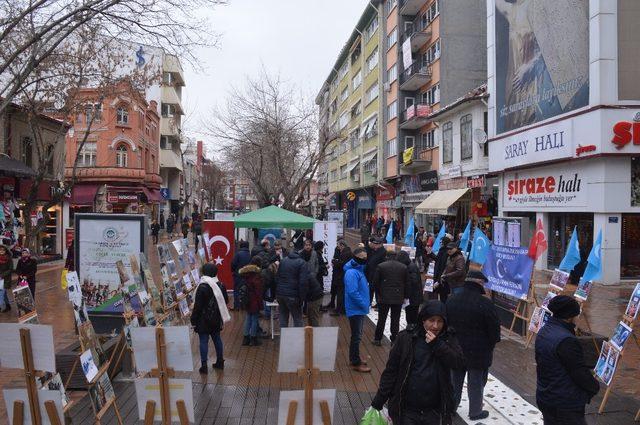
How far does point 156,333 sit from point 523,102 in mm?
20454

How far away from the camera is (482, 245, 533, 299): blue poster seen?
10039 millimetres

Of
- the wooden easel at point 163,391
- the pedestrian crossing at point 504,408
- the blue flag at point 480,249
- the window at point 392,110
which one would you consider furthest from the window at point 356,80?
the wooden easel at point 163,391

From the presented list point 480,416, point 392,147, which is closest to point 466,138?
point 392,147

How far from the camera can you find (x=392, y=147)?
4059 cm

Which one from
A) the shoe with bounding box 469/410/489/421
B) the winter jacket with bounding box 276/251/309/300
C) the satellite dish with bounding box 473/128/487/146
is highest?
the satellite dish with bounding box 473/128/487/146

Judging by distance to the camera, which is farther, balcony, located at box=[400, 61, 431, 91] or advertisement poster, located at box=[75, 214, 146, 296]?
balcony, located at box=[400, 61, 431, 91]

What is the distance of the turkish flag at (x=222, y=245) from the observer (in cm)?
1465

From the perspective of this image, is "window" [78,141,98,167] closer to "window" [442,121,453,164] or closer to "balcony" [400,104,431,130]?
"balcony" [400,104,431,130]

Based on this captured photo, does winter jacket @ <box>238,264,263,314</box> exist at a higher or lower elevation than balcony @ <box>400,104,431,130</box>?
lower

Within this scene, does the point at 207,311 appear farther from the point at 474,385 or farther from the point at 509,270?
the point at 509,270

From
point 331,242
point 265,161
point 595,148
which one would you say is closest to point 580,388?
point 331,242

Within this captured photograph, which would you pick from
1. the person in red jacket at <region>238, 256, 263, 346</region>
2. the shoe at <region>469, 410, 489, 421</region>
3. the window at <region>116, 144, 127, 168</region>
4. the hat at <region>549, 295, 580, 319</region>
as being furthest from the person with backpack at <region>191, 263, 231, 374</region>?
the window at <region>116, 144, 127, 168</region>

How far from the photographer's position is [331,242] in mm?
14977

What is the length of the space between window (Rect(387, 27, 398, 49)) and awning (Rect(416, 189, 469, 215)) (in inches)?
531
